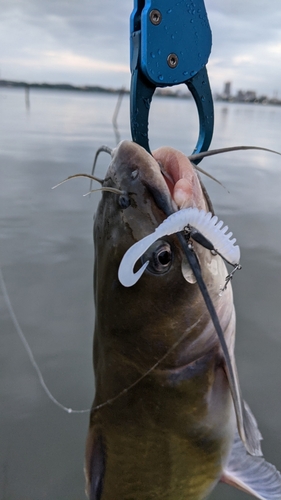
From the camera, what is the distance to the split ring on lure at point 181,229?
1.22 m

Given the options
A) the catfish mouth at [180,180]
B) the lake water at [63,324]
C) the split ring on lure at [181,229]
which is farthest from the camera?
the lake water at [63,324]

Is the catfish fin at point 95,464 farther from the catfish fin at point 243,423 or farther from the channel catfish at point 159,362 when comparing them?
the catfish fin at point 243,423

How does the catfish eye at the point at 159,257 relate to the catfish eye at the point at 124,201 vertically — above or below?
below

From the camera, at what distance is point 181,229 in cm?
126

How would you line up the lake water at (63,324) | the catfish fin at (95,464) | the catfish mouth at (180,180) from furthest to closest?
the lake water at (63,324) → the catfish fin at (95,464) → the catfish mouth at (180,180)

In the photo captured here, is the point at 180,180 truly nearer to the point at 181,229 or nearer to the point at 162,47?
the point at 181,229

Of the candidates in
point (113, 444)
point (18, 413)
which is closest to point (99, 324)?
point (113, 444)

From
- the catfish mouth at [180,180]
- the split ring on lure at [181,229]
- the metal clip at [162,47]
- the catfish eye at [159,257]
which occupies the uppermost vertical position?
the metal clip at [162,47]

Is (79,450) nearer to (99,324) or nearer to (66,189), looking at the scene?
(99,324)

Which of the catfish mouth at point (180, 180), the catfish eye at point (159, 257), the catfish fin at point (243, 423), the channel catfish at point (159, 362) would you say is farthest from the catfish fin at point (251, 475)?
the catfish mouth at point (180, 180)

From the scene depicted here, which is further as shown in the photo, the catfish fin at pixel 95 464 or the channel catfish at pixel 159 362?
the catfish fin at pixel 95 464

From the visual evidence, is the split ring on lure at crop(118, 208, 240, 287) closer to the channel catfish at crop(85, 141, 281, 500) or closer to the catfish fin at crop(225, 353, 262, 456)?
the channel catfish at crop(85, 141, 281, 500)

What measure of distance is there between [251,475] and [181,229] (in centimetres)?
116

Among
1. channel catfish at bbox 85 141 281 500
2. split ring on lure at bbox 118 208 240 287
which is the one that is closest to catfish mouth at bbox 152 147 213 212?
channel catfish at bbox 85 141 281 500
